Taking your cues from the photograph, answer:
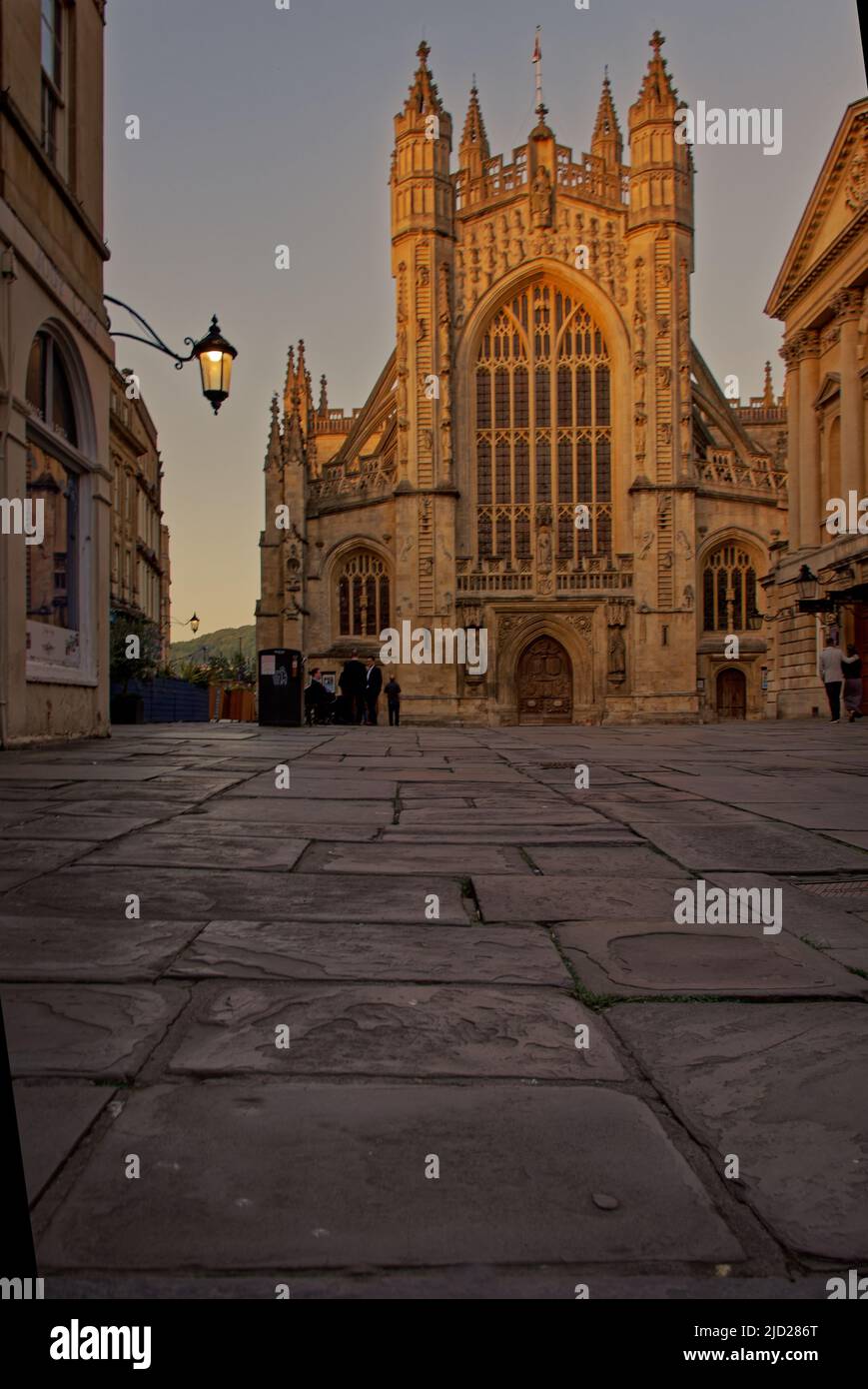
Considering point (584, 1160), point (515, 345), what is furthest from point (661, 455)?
point (584, 1160)

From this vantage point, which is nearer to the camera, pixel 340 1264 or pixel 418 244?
pixel 340 1264

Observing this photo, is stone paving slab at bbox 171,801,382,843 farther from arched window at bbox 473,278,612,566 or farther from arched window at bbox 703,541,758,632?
arched window at bbox 703,541,758,632

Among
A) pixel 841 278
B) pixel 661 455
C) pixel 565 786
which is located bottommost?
pixel 565 786

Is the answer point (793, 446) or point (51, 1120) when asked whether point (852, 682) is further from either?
point (51, 1120)

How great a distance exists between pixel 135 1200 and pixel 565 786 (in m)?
5.36

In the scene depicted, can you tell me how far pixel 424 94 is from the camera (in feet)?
105

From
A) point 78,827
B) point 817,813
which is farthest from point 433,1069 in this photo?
point 817,813

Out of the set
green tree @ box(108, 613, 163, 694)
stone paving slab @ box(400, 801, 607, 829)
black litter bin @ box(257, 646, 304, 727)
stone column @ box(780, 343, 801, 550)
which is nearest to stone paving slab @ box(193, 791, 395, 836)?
stone paving slab @ box(400, 801, 607, 829)

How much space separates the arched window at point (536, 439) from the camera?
32.2m

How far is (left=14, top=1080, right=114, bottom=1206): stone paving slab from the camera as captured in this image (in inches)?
46.2

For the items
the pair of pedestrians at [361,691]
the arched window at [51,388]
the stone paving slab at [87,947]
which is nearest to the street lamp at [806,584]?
the pair of pedestrians at [361,691]

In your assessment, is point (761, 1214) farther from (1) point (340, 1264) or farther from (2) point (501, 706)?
(2) point (501, 706)

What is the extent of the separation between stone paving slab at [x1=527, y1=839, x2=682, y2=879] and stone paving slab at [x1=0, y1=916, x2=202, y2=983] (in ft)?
4.45
